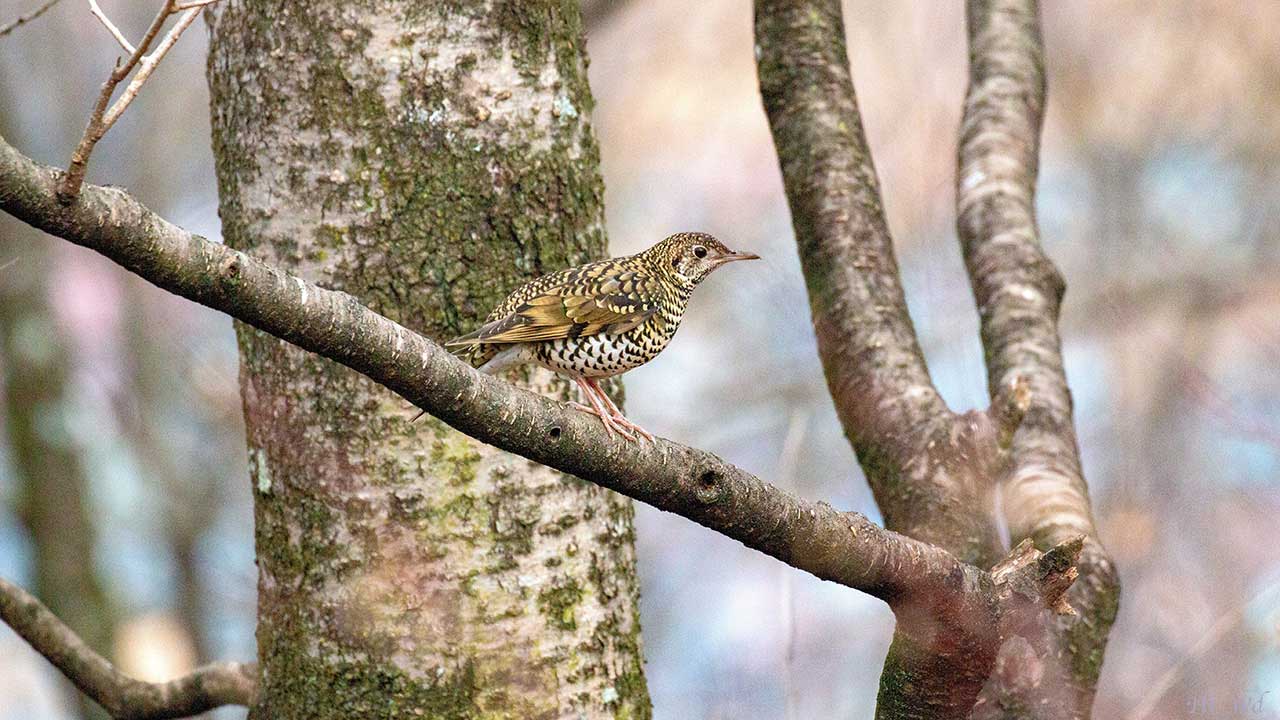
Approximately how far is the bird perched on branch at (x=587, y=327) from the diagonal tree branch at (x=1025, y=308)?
3.74 feet

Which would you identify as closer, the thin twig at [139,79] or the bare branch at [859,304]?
the thin twig at [139,79]

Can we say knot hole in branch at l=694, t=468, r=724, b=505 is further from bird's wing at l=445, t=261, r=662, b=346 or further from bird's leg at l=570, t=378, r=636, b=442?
bird's wing at l=445, t=261, r=662, b=346

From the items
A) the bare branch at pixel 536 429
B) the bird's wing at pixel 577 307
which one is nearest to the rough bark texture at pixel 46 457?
the bird's wing at pixel 577 307

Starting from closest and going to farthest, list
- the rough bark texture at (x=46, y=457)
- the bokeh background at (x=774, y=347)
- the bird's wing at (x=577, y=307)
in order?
the bird's wing at (x=577, y=307), the bokeh background at (x=774, y=347), the rough bark texture at (x=46, y=457)

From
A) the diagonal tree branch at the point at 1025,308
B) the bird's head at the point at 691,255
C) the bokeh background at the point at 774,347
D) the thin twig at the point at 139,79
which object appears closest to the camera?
the thin twig at the point at 139,79

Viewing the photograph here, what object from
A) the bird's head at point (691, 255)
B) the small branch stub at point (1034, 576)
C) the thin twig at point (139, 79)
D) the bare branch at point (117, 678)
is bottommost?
the small branch stub at point (1034, 576)

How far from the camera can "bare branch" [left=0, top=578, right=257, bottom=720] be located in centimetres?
432

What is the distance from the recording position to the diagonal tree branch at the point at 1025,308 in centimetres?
382

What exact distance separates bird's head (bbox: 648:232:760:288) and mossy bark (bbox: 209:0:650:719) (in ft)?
2.52

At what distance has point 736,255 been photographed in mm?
4477

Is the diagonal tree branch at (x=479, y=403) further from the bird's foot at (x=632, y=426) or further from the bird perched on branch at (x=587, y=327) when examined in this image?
the bird perched on branch at (x=587, y=327)

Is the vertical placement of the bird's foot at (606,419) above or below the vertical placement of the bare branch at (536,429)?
above

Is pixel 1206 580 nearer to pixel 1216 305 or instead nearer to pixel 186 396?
pixel 1216 305

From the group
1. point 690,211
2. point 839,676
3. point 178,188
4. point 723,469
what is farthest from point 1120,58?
point 723,469
